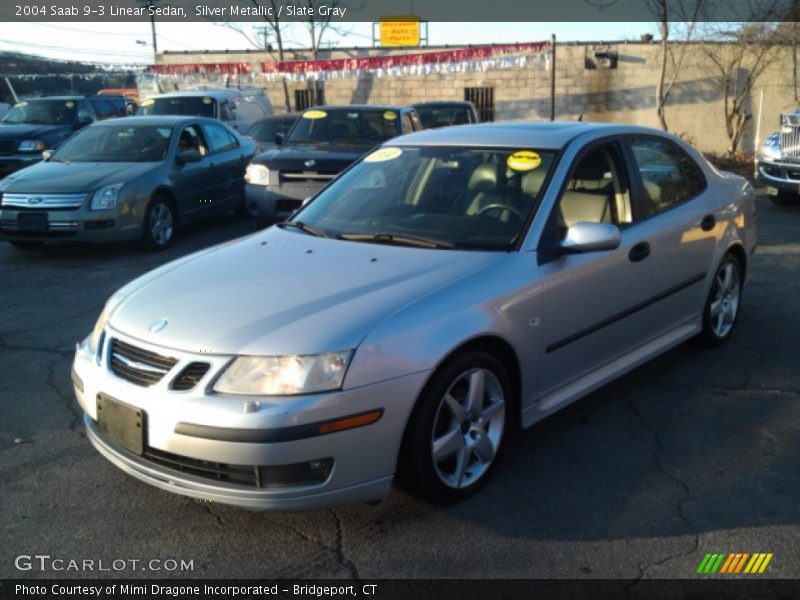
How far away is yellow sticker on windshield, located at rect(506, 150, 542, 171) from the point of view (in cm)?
438

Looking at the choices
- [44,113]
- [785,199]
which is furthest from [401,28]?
[785,199]

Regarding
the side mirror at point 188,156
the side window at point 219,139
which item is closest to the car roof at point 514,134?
the side mirror at point 188,156

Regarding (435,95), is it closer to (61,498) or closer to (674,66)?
(674,66)

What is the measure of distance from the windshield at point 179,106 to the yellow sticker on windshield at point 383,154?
10.3 metres

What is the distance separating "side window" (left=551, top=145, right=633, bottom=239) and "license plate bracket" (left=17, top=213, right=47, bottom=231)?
6.47 metres

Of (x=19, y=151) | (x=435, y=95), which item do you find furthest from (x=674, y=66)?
(x=19, y=151)

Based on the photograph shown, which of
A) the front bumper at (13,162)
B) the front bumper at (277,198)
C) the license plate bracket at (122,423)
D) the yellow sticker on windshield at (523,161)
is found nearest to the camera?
the license plate bracket at (122,423)

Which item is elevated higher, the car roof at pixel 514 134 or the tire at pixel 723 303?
the car roof at pixel 514 134

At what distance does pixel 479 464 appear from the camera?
3746 millimetres

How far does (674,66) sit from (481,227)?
59.1 ft

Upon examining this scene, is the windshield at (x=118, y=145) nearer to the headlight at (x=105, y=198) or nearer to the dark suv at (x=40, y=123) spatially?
the headlight at (x=105, y=198)

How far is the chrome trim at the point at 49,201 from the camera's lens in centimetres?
891

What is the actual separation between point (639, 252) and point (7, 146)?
41.5 feet

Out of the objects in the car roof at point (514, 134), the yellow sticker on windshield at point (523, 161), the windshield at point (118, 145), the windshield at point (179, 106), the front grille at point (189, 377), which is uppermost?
the car roof at point (514, 134)
